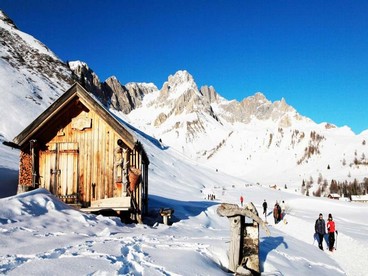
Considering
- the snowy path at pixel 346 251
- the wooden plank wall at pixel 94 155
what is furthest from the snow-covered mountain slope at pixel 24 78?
the snowy path at pixel 346 251

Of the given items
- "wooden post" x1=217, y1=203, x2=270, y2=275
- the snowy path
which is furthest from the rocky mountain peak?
"wooden post" x1=217, y1=203, x2=270, y2=275

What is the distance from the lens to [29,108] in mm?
45031

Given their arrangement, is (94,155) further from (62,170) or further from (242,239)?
(242,239)

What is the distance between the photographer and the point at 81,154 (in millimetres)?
15203

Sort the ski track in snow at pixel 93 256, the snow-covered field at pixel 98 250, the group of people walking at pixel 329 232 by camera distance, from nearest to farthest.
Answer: the ski track in snow at pixel 93 256 < the snow-covered field at pixel 98 250 < the group of people walking at pixel 329 232

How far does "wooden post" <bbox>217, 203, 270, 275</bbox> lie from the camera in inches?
327

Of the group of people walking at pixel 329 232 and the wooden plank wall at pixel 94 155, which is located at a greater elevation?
the wooden plank wall at pixel 94 155

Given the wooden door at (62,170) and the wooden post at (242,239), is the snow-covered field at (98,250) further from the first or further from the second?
the wooden door at (62,170)


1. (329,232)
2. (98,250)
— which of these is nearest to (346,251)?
(329,232)

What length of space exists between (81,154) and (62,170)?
110cm

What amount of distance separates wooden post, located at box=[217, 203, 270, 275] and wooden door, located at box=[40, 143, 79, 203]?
8.62 m

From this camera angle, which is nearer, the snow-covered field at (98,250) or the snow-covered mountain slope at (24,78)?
the snow-covered field at (98,250)

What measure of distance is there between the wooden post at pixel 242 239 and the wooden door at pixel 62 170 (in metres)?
8.62

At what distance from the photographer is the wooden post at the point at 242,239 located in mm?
8312
